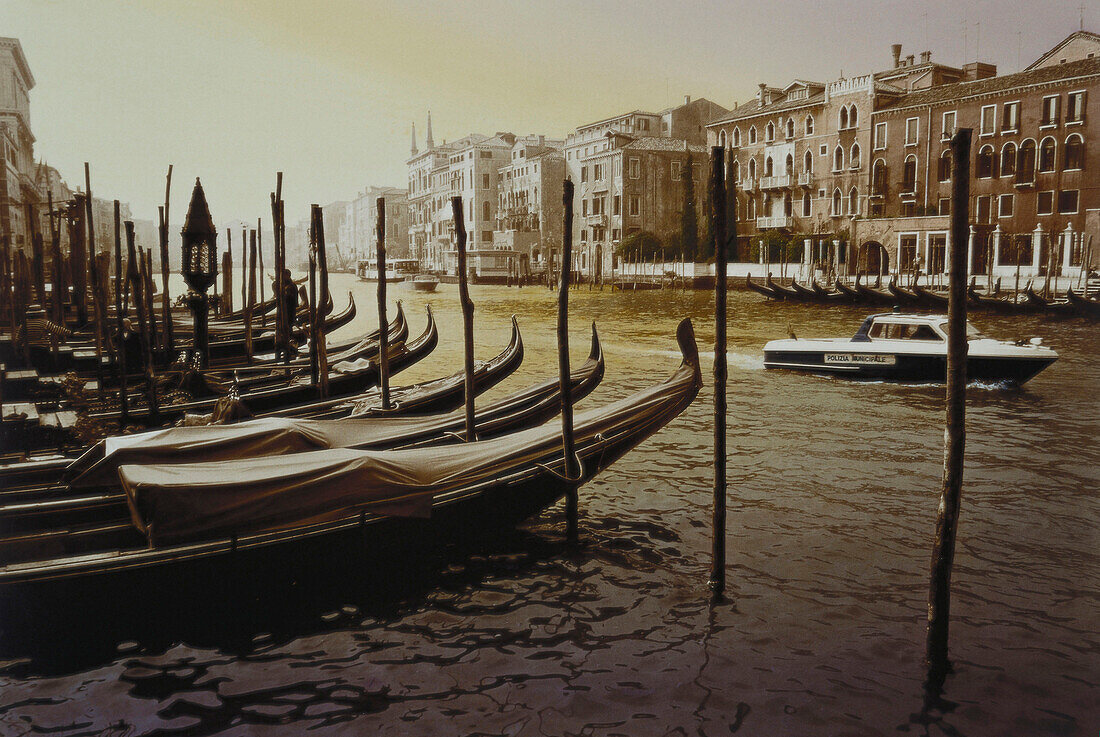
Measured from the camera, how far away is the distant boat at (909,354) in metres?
9.16

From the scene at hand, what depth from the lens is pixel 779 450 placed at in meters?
6.82

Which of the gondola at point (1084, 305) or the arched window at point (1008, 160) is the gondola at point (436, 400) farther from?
the arched window at point (1008, 160)

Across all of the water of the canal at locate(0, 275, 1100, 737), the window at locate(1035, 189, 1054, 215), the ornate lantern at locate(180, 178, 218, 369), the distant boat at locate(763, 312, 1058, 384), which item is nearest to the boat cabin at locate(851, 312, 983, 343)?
the distant boat at locate(763, 312, 1058, 384)

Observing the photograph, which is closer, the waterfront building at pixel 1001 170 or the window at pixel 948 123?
the waterfront building at pixel 1001 170

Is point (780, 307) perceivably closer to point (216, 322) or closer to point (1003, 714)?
point (216, 322)

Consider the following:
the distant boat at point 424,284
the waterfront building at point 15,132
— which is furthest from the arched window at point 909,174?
the waterfront building at point 15,132

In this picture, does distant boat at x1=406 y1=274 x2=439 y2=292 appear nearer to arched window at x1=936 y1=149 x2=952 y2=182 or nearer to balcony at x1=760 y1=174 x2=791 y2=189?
balcony at x1=760 y1=174 x2=791 y2=189

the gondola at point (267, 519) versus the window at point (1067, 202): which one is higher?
the window at point (1067, 202)

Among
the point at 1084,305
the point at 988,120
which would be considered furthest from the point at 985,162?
the point at 1084,305

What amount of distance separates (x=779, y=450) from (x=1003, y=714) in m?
3.98

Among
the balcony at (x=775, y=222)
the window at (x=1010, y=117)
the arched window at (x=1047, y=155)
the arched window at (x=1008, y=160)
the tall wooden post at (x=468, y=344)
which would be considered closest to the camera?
the tall wooden post at (x=468, y=344)

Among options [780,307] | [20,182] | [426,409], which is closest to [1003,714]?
[426,409]

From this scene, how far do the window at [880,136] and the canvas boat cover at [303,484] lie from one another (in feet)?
80.7

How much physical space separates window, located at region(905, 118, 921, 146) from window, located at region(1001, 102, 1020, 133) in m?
2.50
